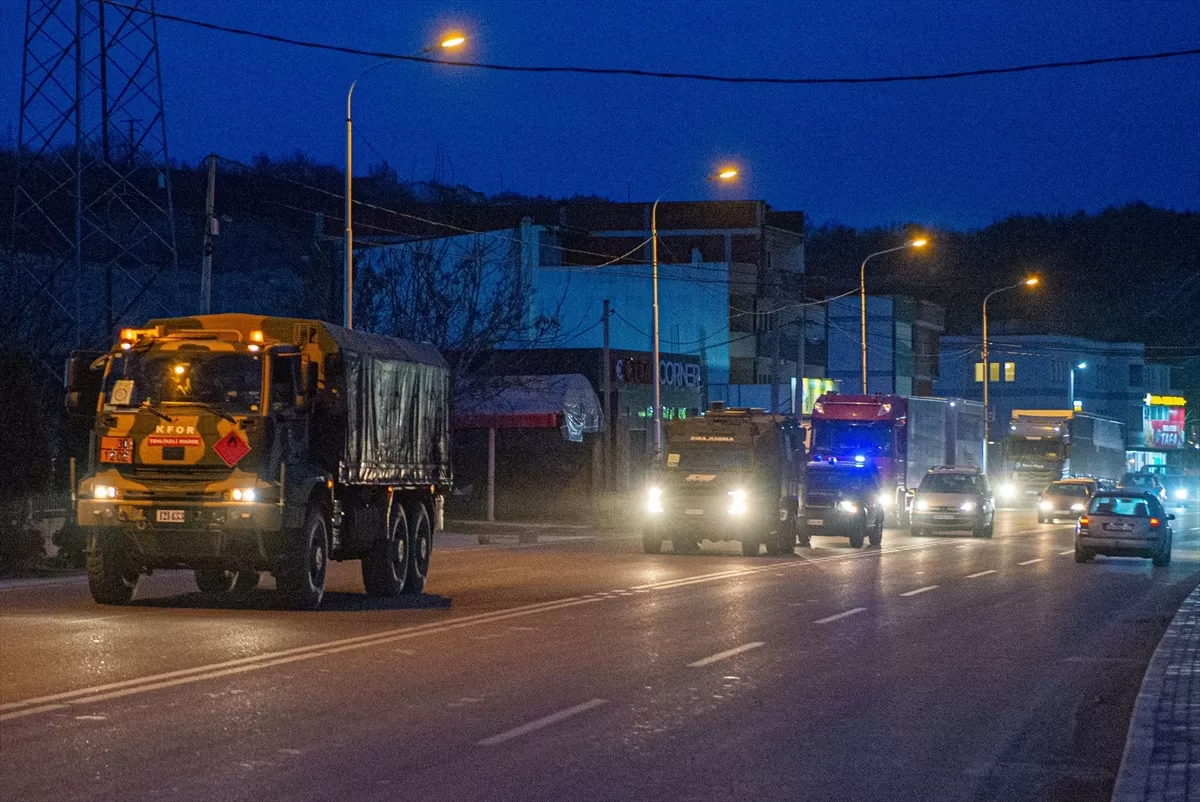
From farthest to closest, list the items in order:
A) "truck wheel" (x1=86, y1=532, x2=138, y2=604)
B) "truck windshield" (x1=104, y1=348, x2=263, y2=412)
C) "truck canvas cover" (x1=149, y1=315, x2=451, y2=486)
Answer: "truck canvas cover" (x1=149, y1=315, x2=451, y2=486)
"truck wheel" (x1=86, y1=532, x2=138, y2=604)
"truck windshield" (x1=104, y1=348, x2=263, y2=412)

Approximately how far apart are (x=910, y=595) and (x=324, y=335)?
30.1ft

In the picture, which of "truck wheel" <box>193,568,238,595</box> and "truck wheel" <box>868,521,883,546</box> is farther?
"truck wheel" <box>868,521,883,546</box>

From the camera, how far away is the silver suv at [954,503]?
46562 mm

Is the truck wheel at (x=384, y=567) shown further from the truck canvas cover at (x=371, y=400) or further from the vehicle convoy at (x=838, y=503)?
the vehicle convoy at (x=838, y=503)

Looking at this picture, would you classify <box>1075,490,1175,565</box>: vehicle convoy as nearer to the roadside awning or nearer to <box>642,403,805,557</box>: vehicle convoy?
<box>642,403,805,557</box>: vehicle convoy

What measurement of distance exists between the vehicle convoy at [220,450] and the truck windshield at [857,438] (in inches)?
1285

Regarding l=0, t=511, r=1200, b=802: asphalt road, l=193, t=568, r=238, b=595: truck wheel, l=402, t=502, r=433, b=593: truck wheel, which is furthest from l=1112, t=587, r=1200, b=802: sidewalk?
l=193, t=568, r=238, b=595: truck wheel

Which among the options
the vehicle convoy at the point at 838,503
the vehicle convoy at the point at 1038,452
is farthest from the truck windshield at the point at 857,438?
the vehicle convoy at the point at 1038,452

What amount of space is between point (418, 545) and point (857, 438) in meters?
30.5

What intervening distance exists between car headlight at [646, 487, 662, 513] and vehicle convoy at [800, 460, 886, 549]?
549cm

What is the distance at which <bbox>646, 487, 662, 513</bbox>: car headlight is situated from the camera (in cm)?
3438

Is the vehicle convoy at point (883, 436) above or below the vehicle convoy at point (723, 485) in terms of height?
above

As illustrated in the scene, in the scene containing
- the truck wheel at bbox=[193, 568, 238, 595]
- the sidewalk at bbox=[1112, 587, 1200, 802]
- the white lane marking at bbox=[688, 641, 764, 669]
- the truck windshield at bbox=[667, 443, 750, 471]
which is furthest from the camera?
the truck windshield at bbox=[667, 443, 750, 471]

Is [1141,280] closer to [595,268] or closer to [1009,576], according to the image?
[595,268]
